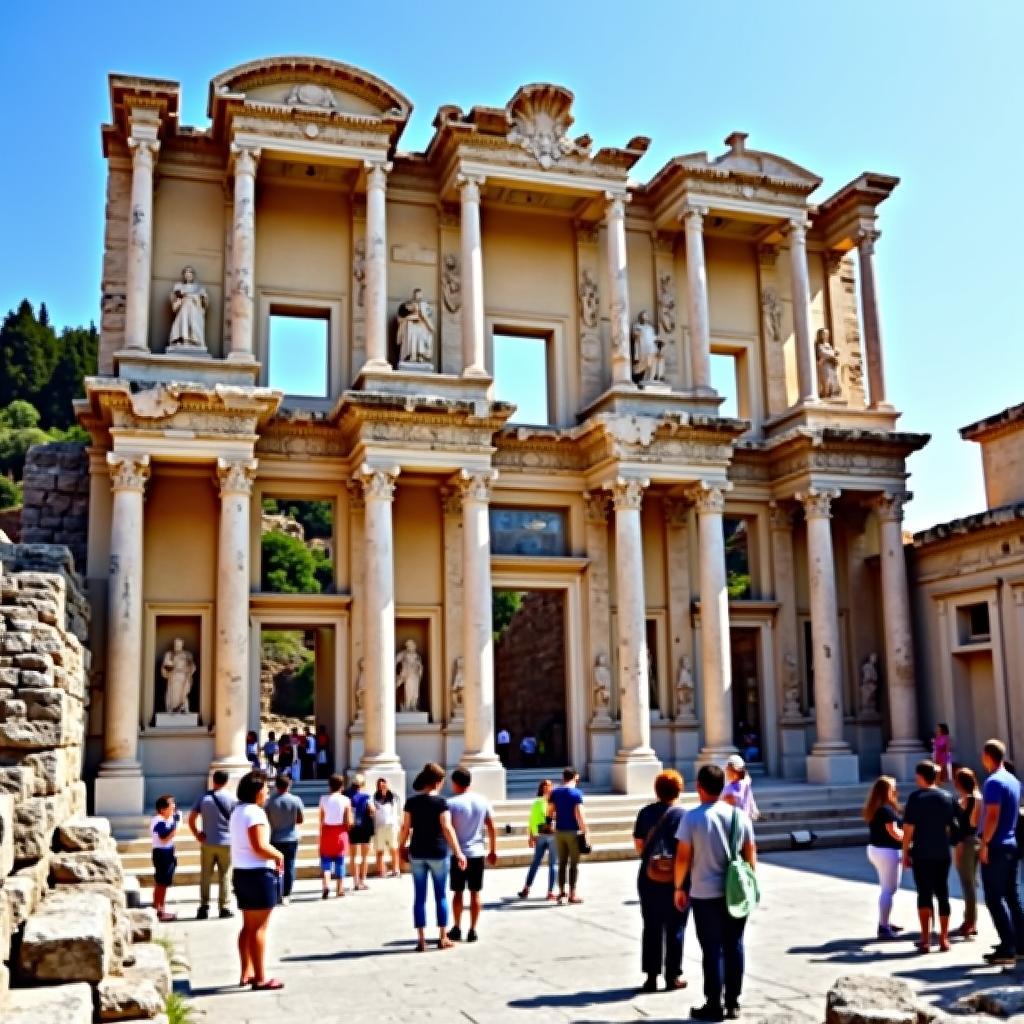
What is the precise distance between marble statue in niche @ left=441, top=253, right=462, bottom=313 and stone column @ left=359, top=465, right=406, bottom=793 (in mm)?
4445

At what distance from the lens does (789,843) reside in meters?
19.2

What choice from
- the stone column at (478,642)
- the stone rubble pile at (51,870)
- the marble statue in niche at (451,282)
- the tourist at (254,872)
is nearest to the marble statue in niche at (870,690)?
the stone column at (478,642)

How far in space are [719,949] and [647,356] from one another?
54.5 feet

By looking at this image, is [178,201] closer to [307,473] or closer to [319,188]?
[319,188]

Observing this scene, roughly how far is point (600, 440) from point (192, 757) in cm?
942

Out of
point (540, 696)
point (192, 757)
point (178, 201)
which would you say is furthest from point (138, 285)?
point (540, 696)

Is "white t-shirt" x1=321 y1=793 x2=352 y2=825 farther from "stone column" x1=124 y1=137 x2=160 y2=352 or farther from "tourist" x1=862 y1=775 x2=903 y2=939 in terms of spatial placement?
"stone column" x1=124 y1=137 x2=160 y2=352

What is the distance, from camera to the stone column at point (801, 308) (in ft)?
81.0

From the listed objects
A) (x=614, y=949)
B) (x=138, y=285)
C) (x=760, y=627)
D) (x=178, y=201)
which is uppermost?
(x=178, y=201)

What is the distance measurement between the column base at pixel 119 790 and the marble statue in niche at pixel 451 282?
10.6 metres

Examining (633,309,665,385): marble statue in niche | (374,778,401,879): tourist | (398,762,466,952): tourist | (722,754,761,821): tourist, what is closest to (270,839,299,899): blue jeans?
(374,778,401,879): tourist

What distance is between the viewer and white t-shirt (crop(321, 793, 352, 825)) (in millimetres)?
15125

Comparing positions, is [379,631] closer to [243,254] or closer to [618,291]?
[243,254]

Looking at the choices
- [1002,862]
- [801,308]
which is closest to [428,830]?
[1002,862]
